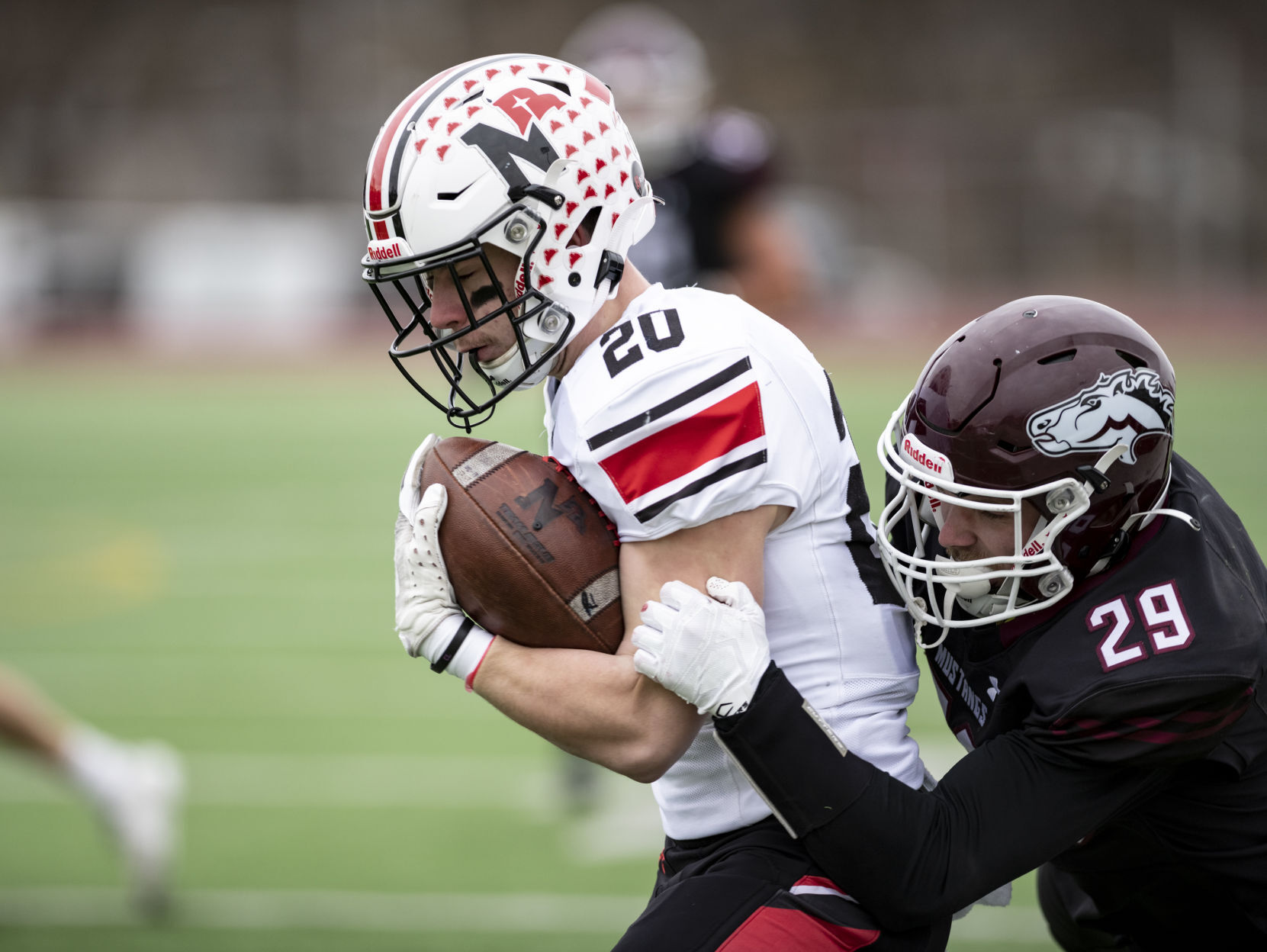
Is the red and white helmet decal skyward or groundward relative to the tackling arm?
skyward

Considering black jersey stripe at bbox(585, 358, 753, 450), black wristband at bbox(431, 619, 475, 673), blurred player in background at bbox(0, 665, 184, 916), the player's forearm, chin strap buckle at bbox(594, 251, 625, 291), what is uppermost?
chin strap buckle at bbox(594, 251, 625, 291)

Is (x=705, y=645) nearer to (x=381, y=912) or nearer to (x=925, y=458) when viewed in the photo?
(x=925, y=458)

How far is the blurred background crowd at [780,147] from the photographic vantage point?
66.5 ft

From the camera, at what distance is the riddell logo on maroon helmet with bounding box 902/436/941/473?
229 cm

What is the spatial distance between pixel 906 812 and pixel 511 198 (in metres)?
1.08

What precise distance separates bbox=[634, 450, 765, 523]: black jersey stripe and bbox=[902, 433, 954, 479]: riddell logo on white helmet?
32cm

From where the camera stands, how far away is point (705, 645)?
2.04 meters

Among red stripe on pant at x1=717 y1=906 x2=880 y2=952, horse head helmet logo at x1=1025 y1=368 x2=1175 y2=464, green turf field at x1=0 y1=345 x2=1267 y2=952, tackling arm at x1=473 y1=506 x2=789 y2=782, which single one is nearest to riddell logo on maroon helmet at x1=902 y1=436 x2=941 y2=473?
horse head helmet logo at x1=1025 y1=368 x2=1175 y2=464

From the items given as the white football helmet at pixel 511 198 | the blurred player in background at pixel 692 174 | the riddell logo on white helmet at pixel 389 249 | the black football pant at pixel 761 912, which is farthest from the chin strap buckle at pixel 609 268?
the blurred player in background at pixel 692 174

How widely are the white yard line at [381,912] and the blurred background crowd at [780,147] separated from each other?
11.2 metres

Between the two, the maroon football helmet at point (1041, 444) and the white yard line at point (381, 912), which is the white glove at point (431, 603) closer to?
the maroon football helmet at point (1041, 444)

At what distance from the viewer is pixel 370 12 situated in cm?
2677

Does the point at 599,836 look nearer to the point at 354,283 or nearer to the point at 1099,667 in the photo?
the point at 1099,667

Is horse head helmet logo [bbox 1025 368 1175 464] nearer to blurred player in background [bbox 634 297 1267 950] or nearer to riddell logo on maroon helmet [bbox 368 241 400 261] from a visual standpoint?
blurred player in background [bbox 634 297 1267 950]
